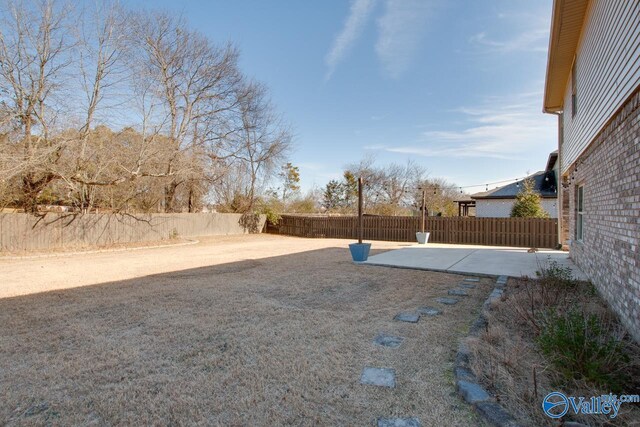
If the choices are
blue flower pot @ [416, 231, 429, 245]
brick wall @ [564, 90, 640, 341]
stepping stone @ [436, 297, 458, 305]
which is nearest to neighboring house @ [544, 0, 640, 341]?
brick wall @ [564, 90, 640, 341]

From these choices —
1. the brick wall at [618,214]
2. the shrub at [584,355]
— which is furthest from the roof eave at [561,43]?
the shrub at [584,355]

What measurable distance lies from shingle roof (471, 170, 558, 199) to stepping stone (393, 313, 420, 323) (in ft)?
57.9

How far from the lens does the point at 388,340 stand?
3002 mm

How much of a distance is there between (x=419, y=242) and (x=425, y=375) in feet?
38.5

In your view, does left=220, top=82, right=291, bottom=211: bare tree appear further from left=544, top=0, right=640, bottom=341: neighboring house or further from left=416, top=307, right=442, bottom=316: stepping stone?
left=416, top=307, right=442, bottom=316: stepping stone

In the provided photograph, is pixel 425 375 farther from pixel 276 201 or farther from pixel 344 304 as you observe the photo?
pixel 276 201

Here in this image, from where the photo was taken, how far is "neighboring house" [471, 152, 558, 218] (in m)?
18.4

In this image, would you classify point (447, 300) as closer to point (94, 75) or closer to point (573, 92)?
point (573, 92)

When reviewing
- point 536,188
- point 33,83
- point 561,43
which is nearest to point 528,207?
point 536,188

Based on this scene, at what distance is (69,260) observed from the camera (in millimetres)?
8539

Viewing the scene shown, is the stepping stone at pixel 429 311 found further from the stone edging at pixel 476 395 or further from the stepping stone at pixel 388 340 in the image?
the stone edging at pixel 476 395

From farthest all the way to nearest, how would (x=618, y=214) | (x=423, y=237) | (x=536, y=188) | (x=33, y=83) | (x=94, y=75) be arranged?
(x=536, y=188), (x=423, y=237), (x=94, y=75), (x=33, y=83), (x=618, y=214)

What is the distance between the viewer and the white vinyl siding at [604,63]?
296 centimetres

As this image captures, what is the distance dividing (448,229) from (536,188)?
8.45 meters
